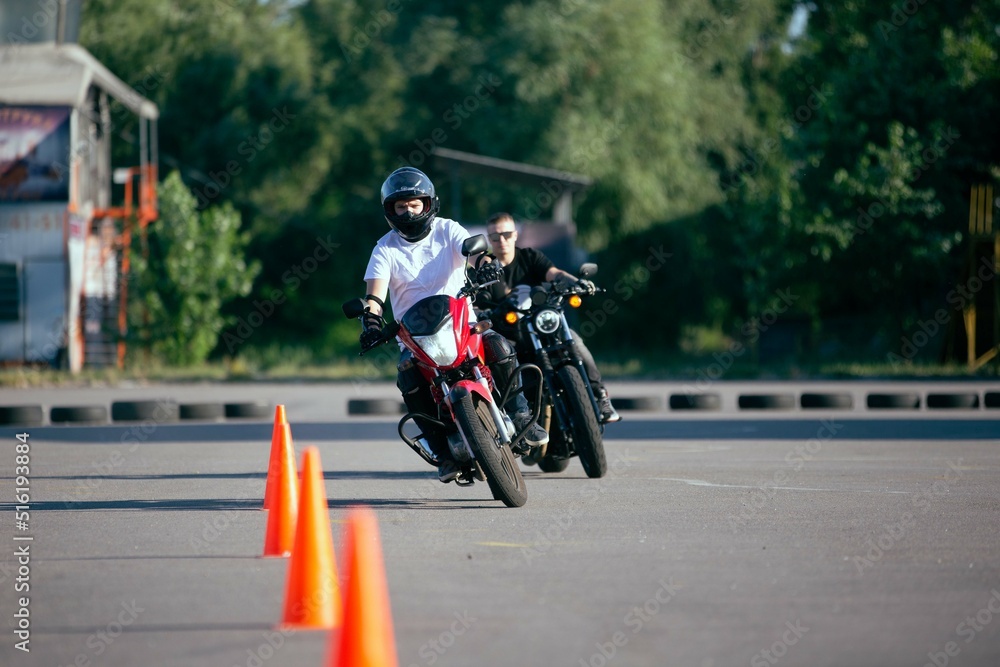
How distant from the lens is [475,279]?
9.12m

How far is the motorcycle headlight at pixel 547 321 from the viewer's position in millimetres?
10609

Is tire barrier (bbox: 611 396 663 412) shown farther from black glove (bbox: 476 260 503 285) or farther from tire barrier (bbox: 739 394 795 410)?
black glove (bbox: 476 260 503 285)

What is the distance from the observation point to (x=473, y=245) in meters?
9.03

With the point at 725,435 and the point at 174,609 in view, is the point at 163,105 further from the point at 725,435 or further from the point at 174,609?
the point at 174,609

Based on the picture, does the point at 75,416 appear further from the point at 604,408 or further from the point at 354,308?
the point at 354,308

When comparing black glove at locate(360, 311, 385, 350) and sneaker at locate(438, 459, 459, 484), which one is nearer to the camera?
black glove at locate(360, 311, 385, 350)

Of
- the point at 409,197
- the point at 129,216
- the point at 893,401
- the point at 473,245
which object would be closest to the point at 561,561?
the point at 473,245

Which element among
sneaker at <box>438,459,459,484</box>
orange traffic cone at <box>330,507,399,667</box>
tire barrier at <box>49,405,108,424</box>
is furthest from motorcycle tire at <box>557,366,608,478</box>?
tire barrier at <box>49,405,108,424</box>

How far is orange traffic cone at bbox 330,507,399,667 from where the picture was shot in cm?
454

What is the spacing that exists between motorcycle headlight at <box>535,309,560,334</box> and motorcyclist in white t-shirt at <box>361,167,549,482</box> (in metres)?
0.88

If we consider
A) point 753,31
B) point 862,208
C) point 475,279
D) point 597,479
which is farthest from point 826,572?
point 753,31

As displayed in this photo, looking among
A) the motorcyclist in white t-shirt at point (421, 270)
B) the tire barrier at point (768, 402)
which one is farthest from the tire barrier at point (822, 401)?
the motorcyclist in white t-shirt at point (421, 270)

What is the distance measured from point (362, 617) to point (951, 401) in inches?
656

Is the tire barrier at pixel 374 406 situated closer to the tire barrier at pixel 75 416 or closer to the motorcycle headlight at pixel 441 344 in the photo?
the tire barrier at pixel 75 416
